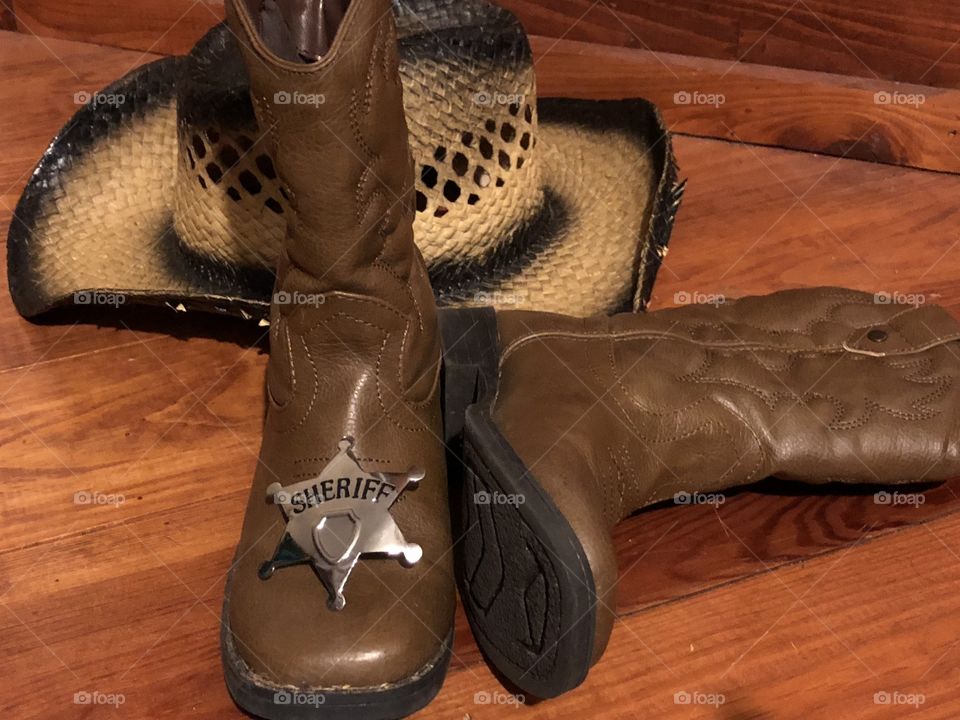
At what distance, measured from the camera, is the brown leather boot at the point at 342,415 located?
82cm

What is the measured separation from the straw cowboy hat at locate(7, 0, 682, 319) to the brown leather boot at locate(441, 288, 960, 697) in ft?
0.62

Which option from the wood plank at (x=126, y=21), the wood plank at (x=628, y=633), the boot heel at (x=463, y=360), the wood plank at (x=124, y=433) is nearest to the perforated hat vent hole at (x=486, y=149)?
the boot heel at (x=463, y=360)

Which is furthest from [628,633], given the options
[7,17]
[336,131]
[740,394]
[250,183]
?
[7,17]

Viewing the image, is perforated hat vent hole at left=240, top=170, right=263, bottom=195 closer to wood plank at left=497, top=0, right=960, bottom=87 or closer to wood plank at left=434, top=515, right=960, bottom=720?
wood plank at left=434, top=515, right=960, bottom=720

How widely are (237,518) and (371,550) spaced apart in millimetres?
230

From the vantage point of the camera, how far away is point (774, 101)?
1671 millimetres

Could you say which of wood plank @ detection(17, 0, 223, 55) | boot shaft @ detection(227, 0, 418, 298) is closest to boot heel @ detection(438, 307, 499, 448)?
boot shaft @ detection(227, 0, 418, 298)

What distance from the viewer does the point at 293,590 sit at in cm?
89

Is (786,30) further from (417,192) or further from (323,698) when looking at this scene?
(323,698)

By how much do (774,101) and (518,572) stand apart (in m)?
1.09

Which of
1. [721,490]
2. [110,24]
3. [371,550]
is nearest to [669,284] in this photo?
[721,490]

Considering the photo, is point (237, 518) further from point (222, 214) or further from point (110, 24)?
point (110, 24)

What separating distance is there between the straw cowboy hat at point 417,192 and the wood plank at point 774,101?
32 centimetres

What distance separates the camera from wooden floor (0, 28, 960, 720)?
0.93 meters
